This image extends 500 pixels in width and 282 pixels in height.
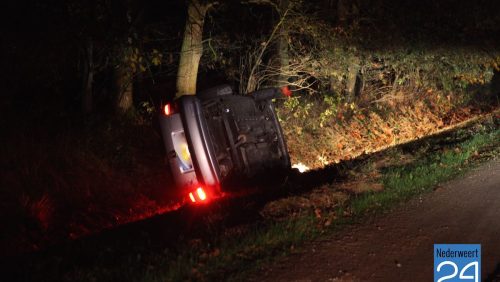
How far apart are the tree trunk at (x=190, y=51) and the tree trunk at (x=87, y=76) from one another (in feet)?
6.80

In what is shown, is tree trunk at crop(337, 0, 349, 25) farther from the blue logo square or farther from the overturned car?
the blue logo square

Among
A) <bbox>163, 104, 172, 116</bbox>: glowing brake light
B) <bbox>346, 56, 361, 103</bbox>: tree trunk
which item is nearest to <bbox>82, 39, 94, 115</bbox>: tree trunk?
<bbox>163, 104, 172, 116</bbox>: glowing brake light

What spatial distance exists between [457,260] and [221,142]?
11.6ft

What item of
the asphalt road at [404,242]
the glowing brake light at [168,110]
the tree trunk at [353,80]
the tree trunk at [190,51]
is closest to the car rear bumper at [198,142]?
the glowing brake light at [168,110]

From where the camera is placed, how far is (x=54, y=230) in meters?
7.89

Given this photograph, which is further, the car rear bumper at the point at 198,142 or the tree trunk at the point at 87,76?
the tree trunk at the point at 87,76

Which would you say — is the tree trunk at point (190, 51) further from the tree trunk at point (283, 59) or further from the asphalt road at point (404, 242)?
the asphalt road at point (404, 242)

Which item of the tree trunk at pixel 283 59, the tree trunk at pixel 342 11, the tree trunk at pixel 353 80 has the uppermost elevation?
the tree trunk at pixel 342 11

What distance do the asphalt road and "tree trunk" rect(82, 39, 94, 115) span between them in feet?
24.8

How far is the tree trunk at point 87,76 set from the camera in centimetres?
1064

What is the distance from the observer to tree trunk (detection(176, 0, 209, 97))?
1095 centimetres

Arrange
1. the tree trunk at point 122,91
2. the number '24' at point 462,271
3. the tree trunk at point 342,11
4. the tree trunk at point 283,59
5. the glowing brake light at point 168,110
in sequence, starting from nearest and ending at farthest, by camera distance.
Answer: the number '24' at point 462,271
the glowing brake light at point 168,110
the tree trunk at point 122,91
the tree trunk at point 342,11
the tree trunk at point 283,59

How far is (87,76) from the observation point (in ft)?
36.3

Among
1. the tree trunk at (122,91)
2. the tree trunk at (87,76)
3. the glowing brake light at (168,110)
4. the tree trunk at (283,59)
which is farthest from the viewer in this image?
the tree trunk at (283,59)
